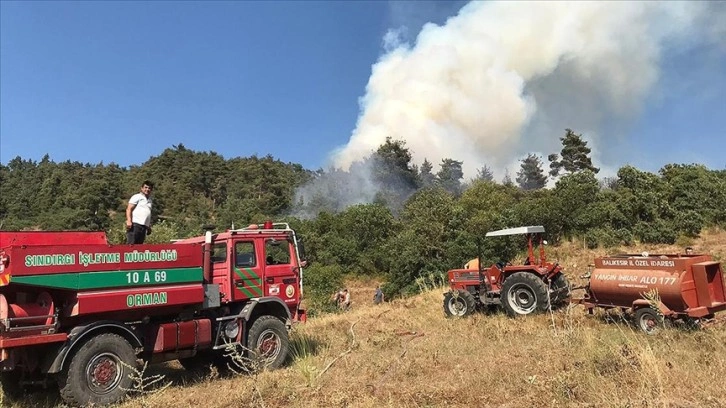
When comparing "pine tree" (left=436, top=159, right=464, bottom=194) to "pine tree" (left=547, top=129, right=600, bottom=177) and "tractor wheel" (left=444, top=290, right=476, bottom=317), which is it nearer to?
"pine tree" (left=547, top=129, right=600, bottom=177)

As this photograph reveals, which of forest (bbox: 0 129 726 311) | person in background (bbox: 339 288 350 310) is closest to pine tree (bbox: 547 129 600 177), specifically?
forest (bbox: 0 129 726 311)

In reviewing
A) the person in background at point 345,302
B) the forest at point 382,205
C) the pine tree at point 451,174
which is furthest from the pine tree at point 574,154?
the person in background at point 345,302

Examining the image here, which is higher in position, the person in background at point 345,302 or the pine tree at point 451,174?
the pine tree at point 451,174

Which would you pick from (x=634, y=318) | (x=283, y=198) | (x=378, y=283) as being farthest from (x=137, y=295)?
(x=283, y=198)

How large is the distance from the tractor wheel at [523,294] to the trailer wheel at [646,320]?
98.6 inches

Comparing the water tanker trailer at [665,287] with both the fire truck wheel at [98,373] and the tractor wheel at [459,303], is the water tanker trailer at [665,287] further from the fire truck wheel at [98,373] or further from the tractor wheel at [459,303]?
the fire truck wheel at [98,373]

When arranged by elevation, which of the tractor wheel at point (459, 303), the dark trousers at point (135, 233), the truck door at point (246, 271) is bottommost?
the tractor wheel at point (459, 303)

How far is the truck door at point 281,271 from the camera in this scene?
33.7 feet

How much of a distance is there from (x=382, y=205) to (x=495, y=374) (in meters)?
44.4

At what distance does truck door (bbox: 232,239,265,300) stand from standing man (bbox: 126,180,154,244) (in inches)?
62.4

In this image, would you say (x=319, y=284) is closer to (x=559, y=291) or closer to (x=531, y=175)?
(x=559, y=291)

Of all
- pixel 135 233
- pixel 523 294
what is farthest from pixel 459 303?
pixel 135 233

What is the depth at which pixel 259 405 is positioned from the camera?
6.45 m

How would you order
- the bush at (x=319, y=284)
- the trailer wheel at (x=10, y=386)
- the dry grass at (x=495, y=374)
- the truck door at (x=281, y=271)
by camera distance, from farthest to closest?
the bush at (x=319, y=284) < the truck door at (x=281, y=271) < the trailer wheel at (x=10, y=386) < the dry grass at (x=495, y=374)
